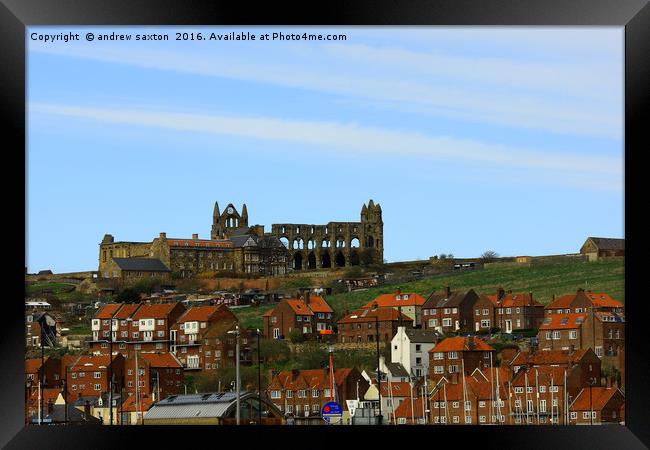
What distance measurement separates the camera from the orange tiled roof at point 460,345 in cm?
3797

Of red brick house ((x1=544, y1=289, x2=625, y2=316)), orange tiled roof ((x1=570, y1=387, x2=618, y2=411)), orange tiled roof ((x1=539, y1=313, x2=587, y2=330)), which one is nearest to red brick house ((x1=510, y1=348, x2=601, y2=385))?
orange tiled roof ((x1=570, y1=387, x2=618, y2=411))

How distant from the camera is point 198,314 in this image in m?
45.0

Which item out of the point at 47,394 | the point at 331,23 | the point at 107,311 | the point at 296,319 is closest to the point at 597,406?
the point at 47,394

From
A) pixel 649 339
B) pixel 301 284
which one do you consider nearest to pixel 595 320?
pixel 301 284

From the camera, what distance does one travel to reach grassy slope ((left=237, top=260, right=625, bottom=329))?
46906mm

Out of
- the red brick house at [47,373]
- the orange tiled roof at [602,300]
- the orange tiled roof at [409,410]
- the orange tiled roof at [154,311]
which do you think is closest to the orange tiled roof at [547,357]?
the orange tiled roof at [409,410]

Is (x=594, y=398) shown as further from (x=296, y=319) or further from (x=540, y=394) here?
(x=296, y=319)

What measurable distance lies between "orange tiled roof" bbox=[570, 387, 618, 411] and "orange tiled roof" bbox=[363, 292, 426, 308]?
16.2m

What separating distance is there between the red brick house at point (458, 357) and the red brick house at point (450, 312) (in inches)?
165

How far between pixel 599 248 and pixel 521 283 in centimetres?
542

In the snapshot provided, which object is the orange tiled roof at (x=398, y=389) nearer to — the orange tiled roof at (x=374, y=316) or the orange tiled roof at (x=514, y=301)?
the orange tiled roof at (x=374, y=316)

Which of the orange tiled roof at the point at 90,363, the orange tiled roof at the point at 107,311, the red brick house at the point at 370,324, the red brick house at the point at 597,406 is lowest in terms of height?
the red brick house at the point at 597,406

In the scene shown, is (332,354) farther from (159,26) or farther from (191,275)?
(159,26)

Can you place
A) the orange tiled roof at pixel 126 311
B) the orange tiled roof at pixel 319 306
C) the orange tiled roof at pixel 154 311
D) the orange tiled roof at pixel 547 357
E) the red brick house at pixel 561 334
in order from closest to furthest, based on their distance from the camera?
the orange tiled roof at pixel 547 357
the red brick house at pixel 561 334
the orange tiled roof at pixel 154 311
the orange tiled roof at pixel 126 311
the orange tiled roof at pixel 319 306
